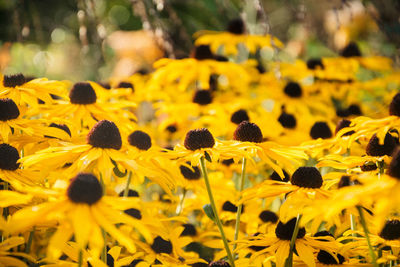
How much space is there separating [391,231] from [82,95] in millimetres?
1138

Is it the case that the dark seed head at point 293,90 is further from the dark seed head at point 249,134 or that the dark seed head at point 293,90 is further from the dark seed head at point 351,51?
the dark seed head at point 249,134

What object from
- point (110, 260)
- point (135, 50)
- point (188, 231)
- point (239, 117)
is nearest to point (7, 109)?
point (110, 260)

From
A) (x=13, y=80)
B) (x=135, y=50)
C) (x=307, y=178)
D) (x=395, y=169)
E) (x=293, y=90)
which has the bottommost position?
(x=135, y=50)

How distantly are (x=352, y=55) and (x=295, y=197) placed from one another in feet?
7.10

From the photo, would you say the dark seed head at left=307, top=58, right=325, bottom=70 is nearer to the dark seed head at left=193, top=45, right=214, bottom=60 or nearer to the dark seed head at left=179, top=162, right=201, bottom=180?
the dark seed head at left=193, top=45, right=214, bottom=60

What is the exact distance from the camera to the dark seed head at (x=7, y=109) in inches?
55.6

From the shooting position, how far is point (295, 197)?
1200 mm

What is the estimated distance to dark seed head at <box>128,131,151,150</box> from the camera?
1.61 metres

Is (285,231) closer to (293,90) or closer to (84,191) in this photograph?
(84,191)

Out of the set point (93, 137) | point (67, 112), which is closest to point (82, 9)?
point (67, 112)

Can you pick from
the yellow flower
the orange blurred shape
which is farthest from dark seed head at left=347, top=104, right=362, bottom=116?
the orange blurred shape

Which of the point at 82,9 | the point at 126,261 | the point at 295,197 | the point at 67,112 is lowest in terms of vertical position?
the point at 126,261

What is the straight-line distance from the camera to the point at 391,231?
4.09 feet

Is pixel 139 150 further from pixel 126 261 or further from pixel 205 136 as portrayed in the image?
pixel 126 261
